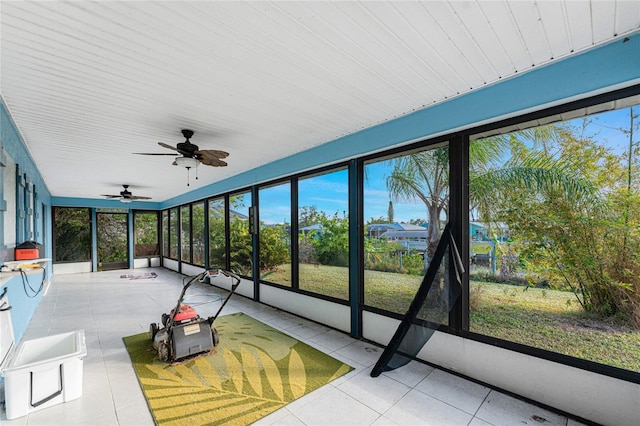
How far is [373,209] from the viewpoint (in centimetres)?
371

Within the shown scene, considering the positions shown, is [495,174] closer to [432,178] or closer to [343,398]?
[432,178]

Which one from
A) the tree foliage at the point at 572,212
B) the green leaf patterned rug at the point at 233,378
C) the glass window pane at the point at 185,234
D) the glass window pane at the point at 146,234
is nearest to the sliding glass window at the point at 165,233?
the glass window pane at the point at 146,234

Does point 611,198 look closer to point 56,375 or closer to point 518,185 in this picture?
point 518,185

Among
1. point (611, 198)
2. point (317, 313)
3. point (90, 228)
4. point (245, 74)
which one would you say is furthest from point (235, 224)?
point (90, 228)

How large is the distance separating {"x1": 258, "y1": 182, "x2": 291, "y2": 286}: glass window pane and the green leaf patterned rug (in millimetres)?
1734

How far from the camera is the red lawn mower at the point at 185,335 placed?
9.71ft

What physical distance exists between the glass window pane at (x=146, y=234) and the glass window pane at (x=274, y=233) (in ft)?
26.1

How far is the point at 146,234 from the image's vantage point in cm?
1123

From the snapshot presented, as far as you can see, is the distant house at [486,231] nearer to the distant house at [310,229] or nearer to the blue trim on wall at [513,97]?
the blue trim on wall at [513,97]

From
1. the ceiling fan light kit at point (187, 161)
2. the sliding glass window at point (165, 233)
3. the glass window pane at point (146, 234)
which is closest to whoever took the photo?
the ceiling fan light kit at point (187, 161)

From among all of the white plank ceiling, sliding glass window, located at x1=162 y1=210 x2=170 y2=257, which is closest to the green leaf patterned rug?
the white plank ceiling

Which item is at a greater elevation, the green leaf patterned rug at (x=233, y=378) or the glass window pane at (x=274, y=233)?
the glass window pane at (x=274, y=233)

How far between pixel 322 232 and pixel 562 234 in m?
3.44

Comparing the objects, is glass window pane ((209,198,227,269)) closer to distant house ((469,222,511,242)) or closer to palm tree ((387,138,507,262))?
palm tree ((387,138,507,262))
